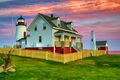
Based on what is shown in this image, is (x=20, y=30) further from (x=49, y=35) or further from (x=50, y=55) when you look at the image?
(x=50, y=55)

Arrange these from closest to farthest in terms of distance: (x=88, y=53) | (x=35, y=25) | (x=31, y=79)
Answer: (x=31, y=79) → (x=88, y=53) → (x=35, y=25)

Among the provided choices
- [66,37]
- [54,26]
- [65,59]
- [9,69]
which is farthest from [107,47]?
[9,69]

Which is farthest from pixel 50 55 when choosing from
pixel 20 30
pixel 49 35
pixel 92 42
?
pixel 20 30

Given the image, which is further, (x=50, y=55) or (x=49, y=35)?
(x=49, y=35)

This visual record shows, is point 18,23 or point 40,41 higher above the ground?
point 18,23

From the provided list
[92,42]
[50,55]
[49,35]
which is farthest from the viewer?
[92,42]

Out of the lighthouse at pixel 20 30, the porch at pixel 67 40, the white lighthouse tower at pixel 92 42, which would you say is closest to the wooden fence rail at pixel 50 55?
the porch at pixel 67 40

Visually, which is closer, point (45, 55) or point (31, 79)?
point (31, 79)

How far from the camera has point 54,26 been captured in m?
51.6

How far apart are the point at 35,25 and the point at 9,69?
1302 inches

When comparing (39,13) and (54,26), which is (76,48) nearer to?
(54,26)

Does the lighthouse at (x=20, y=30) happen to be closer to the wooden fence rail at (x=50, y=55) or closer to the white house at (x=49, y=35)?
the white house at (x=49, y=35)

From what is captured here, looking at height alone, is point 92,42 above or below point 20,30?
below

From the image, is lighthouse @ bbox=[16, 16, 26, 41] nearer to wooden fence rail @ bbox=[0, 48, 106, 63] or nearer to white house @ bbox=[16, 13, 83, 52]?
white house @ bbox=[16, 13, 83, 52]
